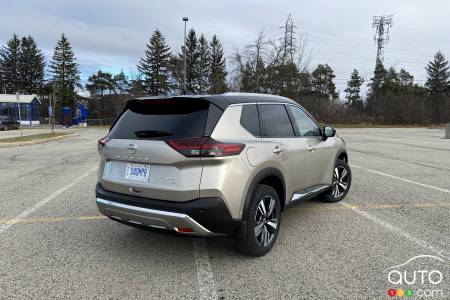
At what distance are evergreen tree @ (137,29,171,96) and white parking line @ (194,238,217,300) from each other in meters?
66.9

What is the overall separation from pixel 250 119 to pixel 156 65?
69.0 metres

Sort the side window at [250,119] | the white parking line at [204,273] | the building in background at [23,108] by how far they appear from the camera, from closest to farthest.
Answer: the white parking line at [204,273], the side window at [250,119], the building in background at [23,108]

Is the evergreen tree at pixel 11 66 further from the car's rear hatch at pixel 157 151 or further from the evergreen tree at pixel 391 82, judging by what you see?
the car's rear hatch at pixel 157 151

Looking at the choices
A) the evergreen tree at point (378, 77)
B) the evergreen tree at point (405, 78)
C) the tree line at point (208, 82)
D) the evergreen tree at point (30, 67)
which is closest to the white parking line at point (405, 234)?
the tree line at point (208, 82)

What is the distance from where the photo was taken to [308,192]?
519cm

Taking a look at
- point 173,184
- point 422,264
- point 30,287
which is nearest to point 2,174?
point 30,287

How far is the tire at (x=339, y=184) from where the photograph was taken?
20.7 ft

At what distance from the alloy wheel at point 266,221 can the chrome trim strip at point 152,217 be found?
661 mm

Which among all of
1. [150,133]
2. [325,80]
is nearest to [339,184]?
[150,133]

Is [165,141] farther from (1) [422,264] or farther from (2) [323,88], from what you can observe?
(2) [323,88]

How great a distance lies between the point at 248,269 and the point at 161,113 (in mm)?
1818

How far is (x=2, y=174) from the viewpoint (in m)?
9.65

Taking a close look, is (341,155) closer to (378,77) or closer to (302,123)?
(302,123)

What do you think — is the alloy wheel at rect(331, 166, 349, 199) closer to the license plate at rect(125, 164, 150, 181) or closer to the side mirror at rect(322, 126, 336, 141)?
the side mirror at rect(322, 126, 336, 141)
